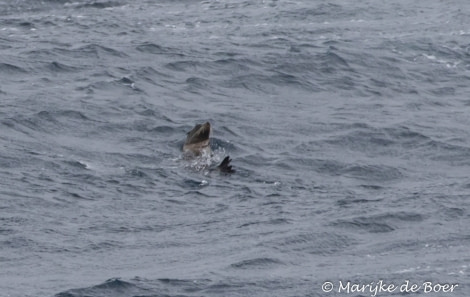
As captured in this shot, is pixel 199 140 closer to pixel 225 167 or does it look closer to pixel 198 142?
pixel 198 142

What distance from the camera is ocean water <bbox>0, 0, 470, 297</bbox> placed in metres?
21.8

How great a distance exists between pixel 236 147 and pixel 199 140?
1105 mm

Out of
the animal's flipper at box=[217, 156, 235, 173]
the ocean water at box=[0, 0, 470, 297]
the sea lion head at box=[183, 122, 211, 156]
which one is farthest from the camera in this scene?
the sea lion head at box=[183, 122, 211, 156]

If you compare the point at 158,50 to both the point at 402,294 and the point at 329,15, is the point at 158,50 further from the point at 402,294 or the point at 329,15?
the point at 402,294

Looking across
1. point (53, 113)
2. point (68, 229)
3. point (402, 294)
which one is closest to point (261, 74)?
point (53, 113)

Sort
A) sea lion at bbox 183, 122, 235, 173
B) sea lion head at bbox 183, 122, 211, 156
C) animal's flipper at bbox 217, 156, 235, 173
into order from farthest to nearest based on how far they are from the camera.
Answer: sea lion head at bbox 183, 122, 211, 156, sea lion at bbox 183, 122, 235, 173, animal's flipper at bbox 217, 156, 235, 173

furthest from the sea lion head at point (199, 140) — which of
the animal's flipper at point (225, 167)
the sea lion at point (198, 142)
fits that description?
the animal's flipper at point (225, 167)

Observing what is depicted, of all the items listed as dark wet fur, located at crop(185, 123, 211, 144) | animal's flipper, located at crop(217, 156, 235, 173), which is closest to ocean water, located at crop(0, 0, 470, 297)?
animal's flipper, located at crop(217, 156, 235, 173)

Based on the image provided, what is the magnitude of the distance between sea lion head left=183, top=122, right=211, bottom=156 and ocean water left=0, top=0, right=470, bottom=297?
418mm

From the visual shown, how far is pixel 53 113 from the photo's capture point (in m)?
32.3

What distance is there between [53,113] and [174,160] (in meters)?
4.95

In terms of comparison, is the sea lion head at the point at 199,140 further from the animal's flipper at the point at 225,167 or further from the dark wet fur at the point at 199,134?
the animal's flipper at the point at 225,167

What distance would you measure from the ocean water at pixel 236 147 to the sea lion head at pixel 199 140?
1.37 ft

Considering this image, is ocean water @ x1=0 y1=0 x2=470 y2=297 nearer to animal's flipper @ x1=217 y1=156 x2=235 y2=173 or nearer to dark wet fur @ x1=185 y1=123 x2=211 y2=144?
animal's flipper @ x1=217 y1=156 x2=235 y2=173
